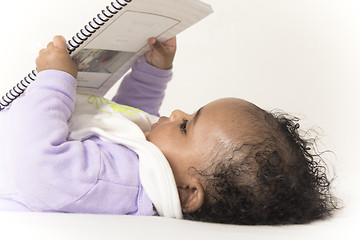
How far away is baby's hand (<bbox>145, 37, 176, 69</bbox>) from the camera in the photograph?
133 cm

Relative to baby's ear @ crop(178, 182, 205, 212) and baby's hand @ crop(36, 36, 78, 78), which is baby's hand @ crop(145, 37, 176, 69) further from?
baby's ear @ crop(178, 182, 205, 212)

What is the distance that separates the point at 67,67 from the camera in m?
1.08

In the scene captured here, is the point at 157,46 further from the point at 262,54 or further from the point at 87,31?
the point at 262,54

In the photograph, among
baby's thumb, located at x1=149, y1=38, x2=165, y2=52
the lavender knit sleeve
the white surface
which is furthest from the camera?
the white surface

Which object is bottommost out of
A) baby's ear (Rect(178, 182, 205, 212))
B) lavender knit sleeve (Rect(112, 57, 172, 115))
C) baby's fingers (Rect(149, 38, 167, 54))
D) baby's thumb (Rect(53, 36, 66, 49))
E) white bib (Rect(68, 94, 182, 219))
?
baby's ear (Rect(178, 182, 205, 212))

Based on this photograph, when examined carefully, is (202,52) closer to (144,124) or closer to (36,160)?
(144,124)

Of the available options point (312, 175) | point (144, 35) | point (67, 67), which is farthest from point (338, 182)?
point (67, 67)

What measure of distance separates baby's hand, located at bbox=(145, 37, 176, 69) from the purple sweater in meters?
0.31

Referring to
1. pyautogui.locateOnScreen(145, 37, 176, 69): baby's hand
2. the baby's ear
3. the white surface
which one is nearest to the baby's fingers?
pyautogui.locateOnScreen(145, 37, 176, 69): baby's hand

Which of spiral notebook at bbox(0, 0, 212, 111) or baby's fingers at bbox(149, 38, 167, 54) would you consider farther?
baby's fingers at bbox(149, 38, 167, 54)

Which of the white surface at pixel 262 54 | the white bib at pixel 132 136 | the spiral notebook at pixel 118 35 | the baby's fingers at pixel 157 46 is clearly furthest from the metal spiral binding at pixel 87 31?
the white surface at pixel 262 54

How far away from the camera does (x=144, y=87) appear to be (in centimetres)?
144

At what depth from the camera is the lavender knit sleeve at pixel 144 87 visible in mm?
1394

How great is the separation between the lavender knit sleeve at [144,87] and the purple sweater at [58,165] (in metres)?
0.34
